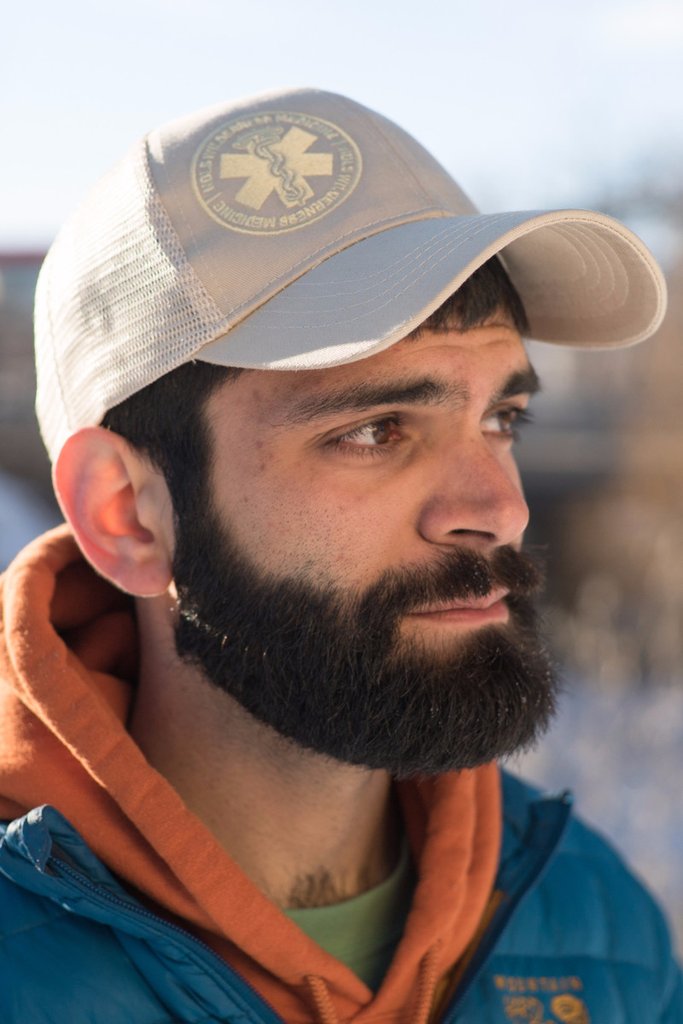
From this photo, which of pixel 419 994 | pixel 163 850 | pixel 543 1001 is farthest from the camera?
pixel 543 1001

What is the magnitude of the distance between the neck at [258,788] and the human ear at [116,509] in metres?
0.13

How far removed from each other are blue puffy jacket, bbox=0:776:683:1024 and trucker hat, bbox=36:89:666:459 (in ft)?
2.50

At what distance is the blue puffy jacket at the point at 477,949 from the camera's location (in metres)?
1.66

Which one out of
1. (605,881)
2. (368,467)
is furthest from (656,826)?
(368,467)

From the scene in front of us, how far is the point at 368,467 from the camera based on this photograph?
1888mm

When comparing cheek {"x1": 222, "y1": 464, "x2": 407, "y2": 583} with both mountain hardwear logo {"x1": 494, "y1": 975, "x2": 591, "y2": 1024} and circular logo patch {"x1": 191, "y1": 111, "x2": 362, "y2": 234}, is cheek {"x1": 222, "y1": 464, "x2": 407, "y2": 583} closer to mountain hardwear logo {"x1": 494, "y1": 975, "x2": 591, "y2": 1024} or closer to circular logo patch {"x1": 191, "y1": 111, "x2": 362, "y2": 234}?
circular logo patch {"x1": 191, "y1": 111, "x2": 362, "y2": 234}

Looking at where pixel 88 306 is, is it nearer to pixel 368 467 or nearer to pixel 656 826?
pixel 368 467

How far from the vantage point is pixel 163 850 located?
1.77 m

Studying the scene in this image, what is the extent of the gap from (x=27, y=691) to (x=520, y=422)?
3.46ft

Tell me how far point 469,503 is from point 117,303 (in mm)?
661

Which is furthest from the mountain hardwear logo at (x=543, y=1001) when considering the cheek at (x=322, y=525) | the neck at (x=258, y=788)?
the cheek at (x=322, y=525)

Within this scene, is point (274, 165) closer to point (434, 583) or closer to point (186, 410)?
point (186, 410)

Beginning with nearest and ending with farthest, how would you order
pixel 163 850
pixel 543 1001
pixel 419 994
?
pixel 163 850, pixel 419 994, pixel 543 1001

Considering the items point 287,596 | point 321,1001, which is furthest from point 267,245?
point 321,1001
